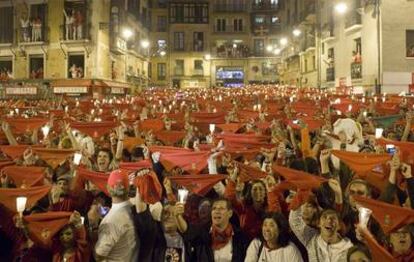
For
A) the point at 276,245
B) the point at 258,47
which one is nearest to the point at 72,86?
the point at 276,245

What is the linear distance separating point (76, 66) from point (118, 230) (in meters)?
32.6

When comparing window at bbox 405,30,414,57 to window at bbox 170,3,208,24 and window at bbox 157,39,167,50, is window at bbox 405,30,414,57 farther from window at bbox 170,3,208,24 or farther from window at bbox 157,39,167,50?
window at bbox 170,3,208,24

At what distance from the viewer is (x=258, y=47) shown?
80.3 meters

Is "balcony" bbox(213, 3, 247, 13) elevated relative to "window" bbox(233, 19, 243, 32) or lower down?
elevated

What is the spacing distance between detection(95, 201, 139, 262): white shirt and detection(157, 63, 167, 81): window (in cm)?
7165

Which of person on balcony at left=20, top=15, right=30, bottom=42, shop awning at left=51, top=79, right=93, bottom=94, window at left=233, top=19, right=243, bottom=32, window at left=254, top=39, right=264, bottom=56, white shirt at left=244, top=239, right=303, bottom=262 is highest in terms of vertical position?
window at left=233, top=19, right=243, bottom=32

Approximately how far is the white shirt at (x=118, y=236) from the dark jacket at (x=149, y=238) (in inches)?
2.6

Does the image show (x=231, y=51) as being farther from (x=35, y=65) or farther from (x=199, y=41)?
(x=35, y=65)

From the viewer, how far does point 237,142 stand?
35.0 ft

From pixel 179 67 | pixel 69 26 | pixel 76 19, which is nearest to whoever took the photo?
pixel 76 19

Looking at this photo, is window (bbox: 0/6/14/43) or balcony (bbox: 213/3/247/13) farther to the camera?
balcony (bbox: 213/3/247/13)

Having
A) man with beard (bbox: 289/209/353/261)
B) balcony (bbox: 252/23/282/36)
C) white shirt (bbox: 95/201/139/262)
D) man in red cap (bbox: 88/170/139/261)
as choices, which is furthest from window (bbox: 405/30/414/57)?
balcony (bbox: 252/23/282/36)

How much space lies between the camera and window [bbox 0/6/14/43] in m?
38.5

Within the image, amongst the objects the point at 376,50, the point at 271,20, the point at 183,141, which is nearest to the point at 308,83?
the point at 376,50
